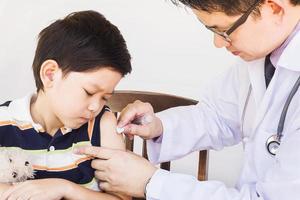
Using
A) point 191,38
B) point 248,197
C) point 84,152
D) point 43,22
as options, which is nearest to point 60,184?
point 84,152

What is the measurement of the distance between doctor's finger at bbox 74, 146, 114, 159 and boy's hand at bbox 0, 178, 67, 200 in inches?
4.3

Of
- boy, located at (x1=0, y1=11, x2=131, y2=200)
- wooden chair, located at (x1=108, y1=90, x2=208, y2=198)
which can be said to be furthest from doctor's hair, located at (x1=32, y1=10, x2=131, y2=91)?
wooden chair, located at (x1=108, y1=90, x2=208, y2=198)

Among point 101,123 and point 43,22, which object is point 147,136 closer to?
point 101,123

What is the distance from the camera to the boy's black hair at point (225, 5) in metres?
1.05

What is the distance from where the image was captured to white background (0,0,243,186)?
2.09 meters

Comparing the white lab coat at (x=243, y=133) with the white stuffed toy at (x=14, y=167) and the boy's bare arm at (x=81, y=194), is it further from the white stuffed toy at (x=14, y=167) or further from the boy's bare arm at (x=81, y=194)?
the white stuffed toy at (x=14, y=167)

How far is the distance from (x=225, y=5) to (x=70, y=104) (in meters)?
0.47

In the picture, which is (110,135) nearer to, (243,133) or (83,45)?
(83,45)

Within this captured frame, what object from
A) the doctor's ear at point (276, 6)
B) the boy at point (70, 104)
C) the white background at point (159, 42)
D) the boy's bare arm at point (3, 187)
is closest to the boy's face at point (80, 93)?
the boy at point (70, 104)

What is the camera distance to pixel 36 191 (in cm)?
108

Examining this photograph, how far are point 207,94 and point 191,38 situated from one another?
59 centimetres

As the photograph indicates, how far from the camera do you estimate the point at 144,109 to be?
4.58 feet

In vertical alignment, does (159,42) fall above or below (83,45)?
below

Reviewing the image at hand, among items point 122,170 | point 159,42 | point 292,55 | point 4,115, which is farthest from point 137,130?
point 159,42
